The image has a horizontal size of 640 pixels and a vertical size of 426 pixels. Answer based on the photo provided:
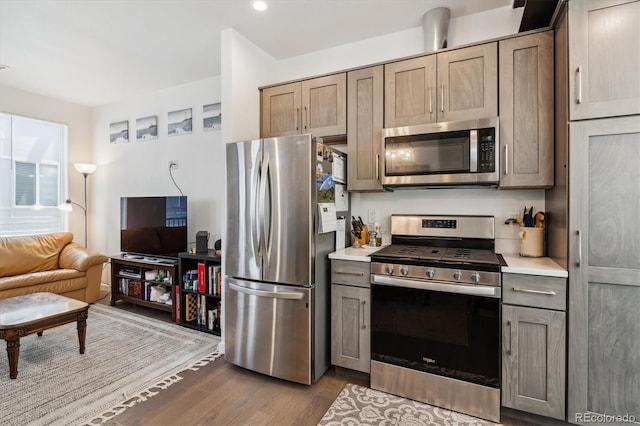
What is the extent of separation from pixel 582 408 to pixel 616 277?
0.73 m

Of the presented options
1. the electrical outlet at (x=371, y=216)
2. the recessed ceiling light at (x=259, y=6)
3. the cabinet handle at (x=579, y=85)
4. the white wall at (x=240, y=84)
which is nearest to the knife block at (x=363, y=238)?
the electrical outlet at (x=371, y=216)

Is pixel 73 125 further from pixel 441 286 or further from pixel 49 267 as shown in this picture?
pixel 441 286

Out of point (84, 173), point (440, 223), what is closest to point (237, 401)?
point (440, 223)

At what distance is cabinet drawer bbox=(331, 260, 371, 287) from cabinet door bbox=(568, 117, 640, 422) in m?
1.17

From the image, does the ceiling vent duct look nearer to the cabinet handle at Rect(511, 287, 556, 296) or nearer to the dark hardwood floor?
the cabinet handle at Rect(511, 287, 556, 296)

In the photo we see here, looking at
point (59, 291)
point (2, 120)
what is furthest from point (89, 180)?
point (59, 291)

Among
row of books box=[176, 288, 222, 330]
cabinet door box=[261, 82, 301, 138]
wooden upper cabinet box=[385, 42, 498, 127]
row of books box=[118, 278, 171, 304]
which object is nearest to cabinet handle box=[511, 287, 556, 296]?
wooden upper cabinet box=[385, 42, 498, 127]

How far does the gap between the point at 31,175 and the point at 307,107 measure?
425cm

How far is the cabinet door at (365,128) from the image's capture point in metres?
2.56

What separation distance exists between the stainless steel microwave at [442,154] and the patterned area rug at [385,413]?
1474 millimetres

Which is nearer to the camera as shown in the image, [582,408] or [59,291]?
[582,408]

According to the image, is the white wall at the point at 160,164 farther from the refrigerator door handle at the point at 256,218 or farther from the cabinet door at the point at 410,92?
the cabinet door at the point at 410,92

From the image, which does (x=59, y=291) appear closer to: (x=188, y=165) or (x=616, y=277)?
(x=188, y=165)

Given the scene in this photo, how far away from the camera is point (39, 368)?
248cm
